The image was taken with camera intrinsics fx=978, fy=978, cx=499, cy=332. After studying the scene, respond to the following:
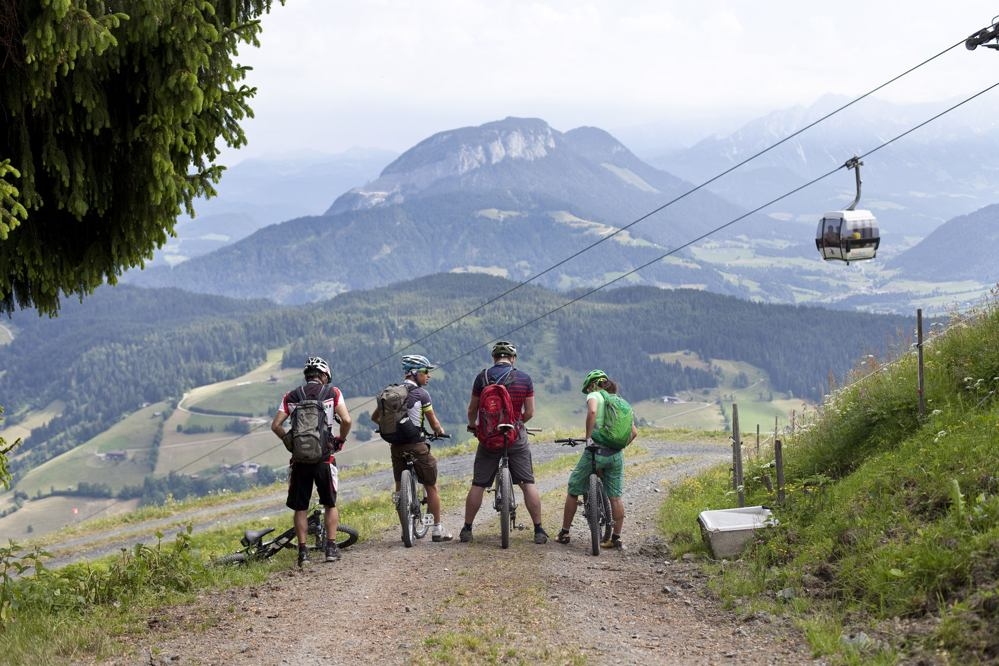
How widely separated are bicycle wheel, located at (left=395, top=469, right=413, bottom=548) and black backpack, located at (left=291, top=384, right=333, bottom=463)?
1.44m

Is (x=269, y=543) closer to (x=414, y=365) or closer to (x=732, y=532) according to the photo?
(x=414, y=365)

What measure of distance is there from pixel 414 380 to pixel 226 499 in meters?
18.1

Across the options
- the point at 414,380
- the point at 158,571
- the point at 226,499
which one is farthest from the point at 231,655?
the point at 226,499

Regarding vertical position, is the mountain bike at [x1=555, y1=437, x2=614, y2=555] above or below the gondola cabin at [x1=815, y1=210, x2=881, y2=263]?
below

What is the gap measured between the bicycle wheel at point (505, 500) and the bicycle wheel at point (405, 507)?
3.22 ft

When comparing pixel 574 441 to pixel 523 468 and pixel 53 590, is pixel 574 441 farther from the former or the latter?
pixel 53 590

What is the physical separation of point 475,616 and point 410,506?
3441 millimetres

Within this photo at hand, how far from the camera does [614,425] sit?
10.4 metres

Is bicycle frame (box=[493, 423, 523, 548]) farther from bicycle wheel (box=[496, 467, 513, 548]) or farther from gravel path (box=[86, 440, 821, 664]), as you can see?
gravel path (box=[86, 440, 821, 664])

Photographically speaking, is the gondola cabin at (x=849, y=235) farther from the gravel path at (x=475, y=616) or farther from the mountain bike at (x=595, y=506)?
the gravel path at (x=475, y=616)

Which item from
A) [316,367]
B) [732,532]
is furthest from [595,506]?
[316,367]

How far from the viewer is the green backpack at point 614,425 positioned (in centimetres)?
1038

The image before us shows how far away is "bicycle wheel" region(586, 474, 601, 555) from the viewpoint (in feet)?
33.7

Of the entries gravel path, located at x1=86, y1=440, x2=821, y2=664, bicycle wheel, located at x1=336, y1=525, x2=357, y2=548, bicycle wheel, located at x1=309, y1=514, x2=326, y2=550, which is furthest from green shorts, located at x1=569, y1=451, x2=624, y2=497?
bicycle wheel, located at x1=309, y1=514, x2=326, y2=550
